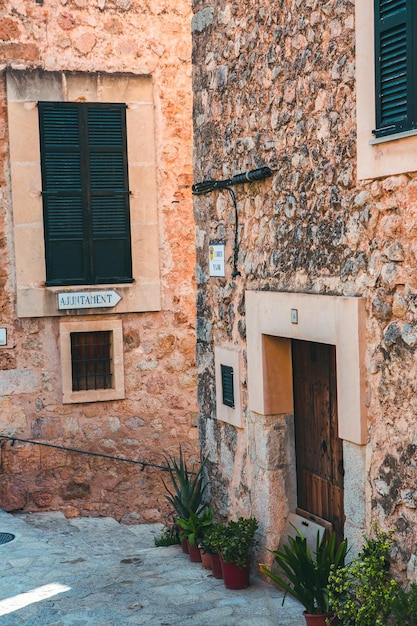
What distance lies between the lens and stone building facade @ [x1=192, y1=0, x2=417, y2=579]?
16.1 ft

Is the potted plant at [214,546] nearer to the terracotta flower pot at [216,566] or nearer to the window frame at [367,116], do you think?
the terracotta flower pot at [216,566]

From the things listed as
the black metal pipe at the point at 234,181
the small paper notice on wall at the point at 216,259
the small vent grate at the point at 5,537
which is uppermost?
the black metal pipe at the point at 234,181

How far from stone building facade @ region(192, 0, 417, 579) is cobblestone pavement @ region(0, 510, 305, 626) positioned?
0.55m

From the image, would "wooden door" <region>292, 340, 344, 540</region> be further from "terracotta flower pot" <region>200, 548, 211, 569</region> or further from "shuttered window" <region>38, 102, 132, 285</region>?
"shuttered window" <region>38, 102, 132, 285</region>

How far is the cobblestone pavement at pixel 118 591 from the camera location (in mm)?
5770

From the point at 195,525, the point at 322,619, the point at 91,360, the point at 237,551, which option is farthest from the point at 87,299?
the point at 322,619

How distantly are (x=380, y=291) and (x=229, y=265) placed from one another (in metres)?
2.20

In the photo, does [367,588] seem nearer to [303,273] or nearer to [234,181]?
[303,273]

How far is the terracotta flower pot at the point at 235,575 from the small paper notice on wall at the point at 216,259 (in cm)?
215

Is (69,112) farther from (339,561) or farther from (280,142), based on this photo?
(339,561)

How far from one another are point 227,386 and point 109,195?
11.8 ft

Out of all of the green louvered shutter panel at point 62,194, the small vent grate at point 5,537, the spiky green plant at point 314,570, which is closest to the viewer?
the spiky green plant at point 314,570

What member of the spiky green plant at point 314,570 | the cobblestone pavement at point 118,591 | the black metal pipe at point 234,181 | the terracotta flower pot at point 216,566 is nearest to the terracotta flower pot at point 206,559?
the cobblestone pavement at point 118,591

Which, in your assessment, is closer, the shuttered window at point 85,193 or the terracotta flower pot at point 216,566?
the terracotta flower pot at point 216,566
